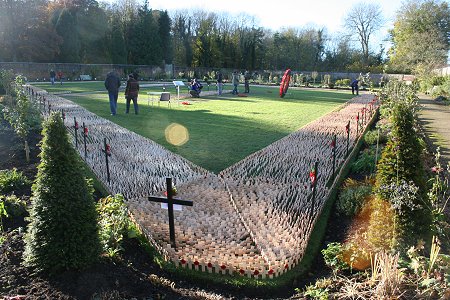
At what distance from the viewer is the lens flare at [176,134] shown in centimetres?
1121

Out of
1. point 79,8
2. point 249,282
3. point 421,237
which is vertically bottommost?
point 249,282

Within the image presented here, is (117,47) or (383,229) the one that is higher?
(117,47)

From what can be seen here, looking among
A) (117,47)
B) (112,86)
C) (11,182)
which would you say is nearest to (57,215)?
(11,182)

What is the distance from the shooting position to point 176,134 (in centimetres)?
1240

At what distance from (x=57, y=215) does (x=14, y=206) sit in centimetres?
233

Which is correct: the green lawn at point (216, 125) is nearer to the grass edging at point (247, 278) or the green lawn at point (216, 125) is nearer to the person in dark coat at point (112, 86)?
the person in dark coat at point (112, 86)

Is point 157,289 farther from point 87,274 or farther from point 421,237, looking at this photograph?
point 421,237

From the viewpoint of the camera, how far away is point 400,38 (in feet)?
161

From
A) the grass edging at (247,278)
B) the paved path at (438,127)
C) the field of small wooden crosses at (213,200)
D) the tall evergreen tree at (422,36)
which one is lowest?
the grass edging at (247,278)

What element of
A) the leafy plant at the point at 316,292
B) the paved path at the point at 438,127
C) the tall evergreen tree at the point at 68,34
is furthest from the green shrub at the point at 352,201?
the tall evergreen tree at the point at 68,34

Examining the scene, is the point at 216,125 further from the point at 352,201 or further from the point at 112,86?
the point at 352,201

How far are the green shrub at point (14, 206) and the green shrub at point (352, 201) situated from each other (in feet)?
16.8

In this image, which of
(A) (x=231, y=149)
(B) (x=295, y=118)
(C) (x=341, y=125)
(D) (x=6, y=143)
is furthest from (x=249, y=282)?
(B) (x=295, y=118)

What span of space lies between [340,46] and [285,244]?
69.9m
